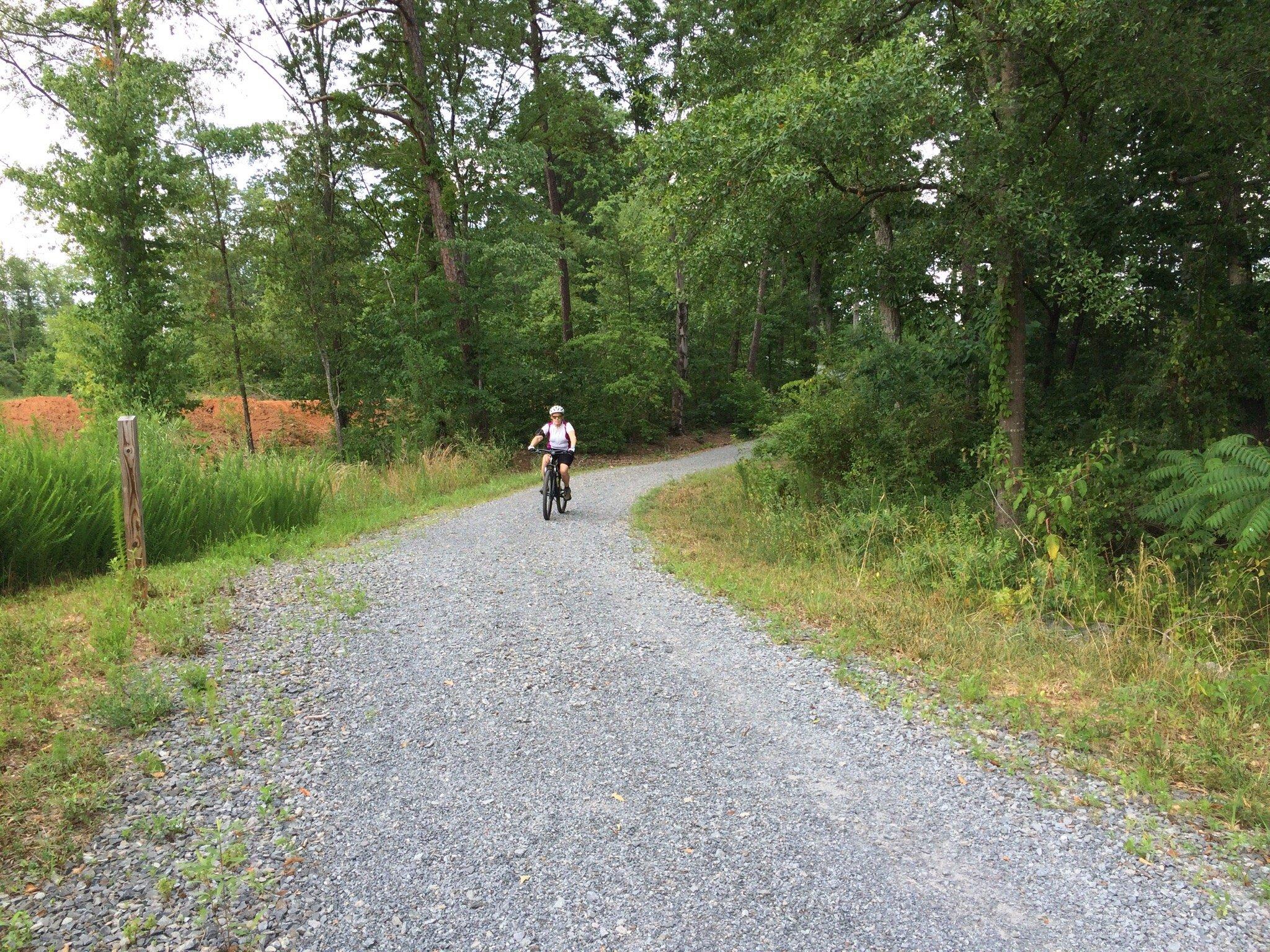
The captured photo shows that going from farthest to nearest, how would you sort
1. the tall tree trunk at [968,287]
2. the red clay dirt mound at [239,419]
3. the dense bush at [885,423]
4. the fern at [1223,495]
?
the red clay dirt mound at [239,419] → the dense bush at [885,423] → the tall tree trunk at [968,287] → the fern at [1223,495]

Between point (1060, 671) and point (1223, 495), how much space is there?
219 cm

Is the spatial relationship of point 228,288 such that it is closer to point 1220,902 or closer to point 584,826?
point 584,826

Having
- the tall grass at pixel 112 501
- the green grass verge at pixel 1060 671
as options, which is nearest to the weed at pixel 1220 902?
the green grass verge at pixel 1060 671

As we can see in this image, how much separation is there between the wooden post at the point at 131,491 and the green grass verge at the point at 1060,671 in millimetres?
5184

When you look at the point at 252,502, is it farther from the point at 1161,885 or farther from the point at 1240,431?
the point at 1240,431

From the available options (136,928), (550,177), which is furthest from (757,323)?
(136,928)

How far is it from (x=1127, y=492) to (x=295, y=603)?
829cm

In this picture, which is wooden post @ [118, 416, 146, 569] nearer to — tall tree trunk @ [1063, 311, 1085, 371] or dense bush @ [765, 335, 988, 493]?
dense bush @ [765, 335, 988, 493]

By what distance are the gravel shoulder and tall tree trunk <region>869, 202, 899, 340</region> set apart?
21.1 ft

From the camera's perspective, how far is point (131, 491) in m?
6.09

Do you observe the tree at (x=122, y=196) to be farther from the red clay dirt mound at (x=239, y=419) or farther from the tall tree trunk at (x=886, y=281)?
the tall tree trunk at (x=886, y=281)

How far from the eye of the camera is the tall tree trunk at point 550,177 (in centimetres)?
1969

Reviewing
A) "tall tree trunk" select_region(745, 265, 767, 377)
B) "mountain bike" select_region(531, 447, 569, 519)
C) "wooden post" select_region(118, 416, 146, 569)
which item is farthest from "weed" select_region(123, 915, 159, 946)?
"tall tree trunk" select_region(745, 265, 767, 377)

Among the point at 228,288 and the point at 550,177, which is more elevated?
the point at 550,177
